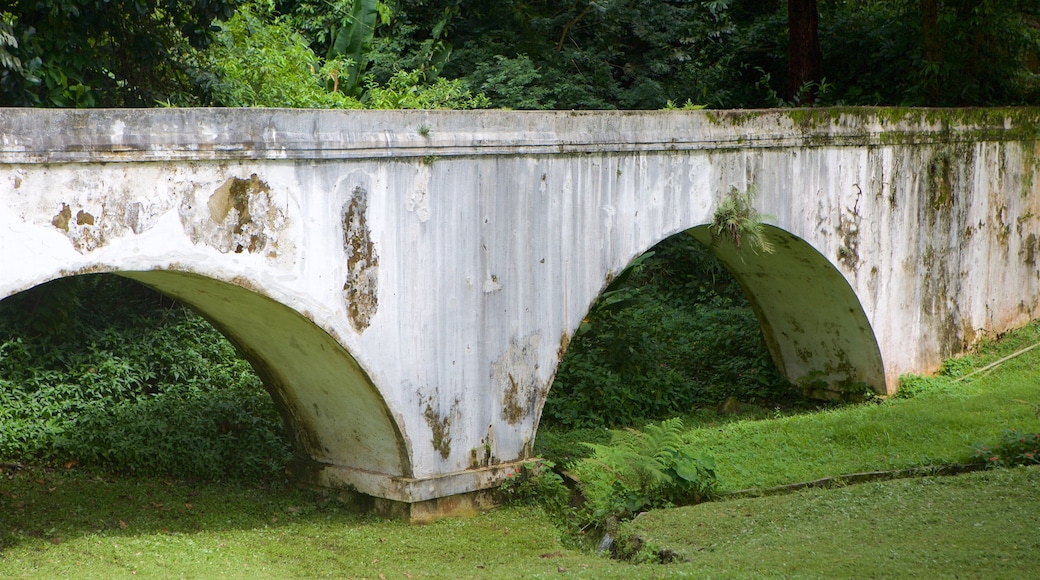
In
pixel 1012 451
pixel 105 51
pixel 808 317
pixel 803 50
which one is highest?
pixel 803 50

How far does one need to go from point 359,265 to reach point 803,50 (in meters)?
8.03

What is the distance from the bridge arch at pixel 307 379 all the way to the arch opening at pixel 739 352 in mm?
2641

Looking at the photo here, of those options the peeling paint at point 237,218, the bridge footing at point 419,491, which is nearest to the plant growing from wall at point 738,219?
the bridge footing at point 419,491

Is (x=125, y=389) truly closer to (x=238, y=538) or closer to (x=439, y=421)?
(x=238, y=538)

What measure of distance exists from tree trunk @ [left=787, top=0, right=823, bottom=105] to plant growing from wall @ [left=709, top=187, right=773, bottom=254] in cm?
502

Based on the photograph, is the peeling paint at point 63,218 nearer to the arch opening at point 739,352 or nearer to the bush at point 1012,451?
the arch opening at point 739,352

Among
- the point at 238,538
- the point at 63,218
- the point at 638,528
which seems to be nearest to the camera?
the point at 63,218

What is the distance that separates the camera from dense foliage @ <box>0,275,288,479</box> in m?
7.21

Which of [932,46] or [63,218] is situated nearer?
[63,218]

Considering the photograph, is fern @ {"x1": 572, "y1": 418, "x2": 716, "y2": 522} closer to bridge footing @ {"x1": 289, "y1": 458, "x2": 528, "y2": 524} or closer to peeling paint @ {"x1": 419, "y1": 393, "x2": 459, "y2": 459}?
bridge footing @ {"x1": 289, "y1": 458, "x2": 528, "y2": 524}

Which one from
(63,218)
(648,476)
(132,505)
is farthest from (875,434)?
(63,218)

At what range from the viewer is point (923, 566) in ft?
14.6

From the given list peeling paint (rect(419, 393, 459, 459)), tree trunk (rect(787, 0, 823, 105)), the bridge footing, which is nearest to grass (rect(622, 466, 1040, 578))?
the bridge footing

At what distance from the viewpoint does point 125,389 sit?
27.1 ft
